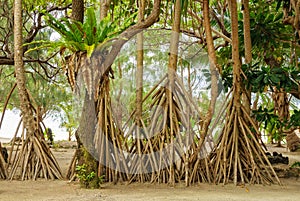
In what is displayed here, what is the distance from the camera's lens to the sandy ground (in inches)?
127

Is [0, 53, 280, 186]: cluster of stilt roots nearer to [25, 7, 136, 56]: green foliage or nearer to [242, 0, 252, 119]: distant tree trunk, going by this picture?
[242, 0, 252, 119]: distant tree trunk

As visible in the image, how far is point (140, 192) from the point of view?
358 cm

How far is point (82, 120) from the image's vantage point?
3.88 m

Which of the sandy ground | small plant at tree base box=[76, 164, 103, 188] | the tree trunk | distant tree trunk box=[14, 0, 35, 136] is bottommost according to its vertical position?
the sandy ground

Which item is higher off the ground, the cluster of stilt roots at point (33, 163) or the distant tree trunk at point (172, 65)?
the distant tree trunk at point (172, 65)

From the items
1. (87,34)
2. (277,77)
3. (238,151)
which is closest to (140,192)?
(238,151)

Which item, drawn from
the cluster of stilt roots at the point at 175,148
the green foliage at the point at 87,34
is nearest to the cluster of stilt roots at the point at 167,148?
the cluster of stilt roots at the point at 175,148

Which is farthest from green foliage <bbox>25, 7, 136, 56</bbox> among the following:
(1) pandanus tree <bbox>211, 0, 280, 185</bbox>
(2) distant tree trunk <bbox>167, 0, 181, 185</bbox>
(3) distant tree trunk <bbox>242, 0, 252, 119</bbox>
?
(3) distant tree trunk <bbox>242, 0, 252, 119</bbox>

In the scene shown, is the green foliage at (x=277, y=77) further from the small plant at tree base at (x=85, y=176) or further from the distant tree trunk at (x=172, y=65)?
the small plant at tree base at (x=85, y=176)

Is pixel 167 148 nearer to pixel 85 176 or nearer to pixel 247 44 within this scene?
pixel 85 176

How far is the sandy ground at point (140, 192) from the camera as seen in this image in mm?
3223

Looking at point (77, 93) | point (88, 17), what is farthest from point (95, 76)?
point (88, 17)

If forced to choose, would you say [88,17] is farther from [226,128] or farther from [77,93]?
[226,128]

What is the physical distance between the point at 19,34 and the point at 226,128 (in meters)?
2.64
